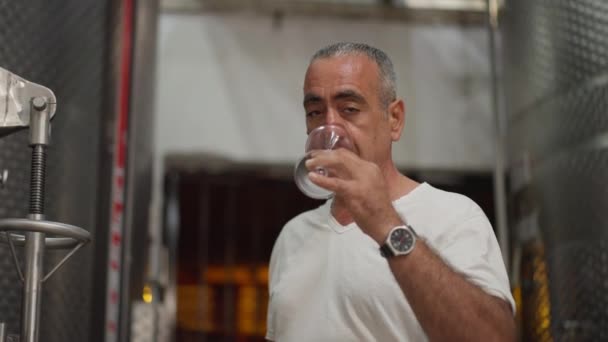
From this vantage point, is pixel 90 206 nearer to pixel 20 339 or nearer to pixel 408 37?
pixel 20 339

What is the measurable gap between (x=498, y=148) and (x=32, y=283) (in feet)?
10.1

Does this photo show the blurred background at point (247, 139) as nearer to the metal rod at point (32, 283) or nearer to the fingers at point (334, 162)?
the metal rod at point (32, 283)

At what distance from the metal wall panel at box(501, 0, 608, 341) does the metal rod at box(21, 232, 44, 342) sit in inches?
87.8

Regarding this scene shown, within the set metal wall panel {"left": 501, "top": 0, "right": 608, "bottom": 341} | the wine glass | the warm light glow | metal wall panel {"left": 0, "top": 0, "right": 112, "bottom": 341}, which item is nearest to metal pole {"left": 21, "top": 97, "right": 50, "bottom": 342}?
the wine glass

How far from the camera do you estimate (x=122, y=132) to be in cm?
339

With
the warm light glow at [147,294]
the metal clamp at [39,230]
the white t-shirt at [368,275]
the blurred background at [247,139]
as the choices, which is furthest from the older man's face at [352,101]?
the warm light glow at [147,294]

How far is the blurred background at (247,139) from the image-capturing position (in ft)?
8.59

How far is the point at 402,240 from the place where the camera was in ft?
4.70

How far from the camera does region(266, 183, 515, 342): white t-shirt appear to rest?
157cm

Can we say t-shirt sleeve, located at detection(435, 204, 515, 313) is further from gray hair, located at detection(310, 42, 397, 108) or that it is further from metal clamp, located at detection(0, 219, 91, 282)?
metal clamp, located at detection(0, 219, 91, 282)

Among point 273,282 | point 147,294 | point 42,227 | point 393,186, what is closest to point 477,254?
point 393,186

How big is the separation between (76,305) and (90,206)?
0.35 meters

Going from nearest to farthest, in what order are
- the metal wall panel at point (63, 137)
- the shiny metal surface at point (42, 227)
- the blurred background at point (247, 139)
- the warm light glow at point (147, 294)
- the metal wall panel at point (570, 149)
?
the shiny metal surface at point (42, 227) → the metal wall panel at point (63, 137) → the blurred background at point (247, 139) → the metal wall panel at point (570, 149) → the warm light glow at point (147, 294)

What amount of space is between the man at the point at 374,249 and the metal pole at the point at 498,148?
226 cm
